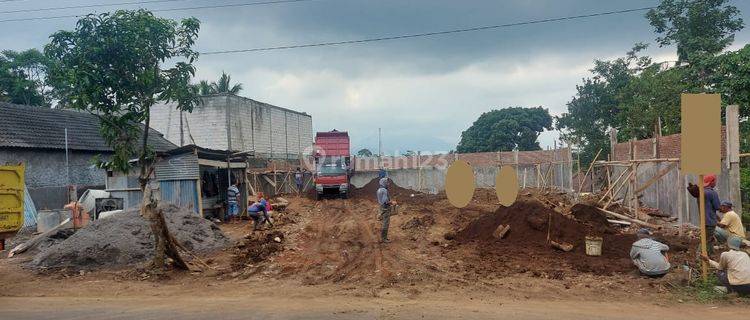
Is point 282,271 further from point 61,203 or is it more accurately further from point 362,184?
point 362,184

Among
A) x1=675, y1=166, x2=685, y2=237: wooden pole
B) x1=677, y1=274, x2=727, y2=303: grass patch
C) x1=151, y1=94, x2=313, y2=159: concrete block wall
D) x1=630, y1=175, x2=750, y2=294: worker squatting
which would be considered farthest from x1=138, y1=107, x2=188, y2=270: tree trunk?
x1=151, y1=94, x2=313, y2=159: concrete block wall

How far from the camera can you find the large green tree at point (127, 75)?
9922 millimetres

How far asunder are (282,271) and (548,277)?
17.4 feet

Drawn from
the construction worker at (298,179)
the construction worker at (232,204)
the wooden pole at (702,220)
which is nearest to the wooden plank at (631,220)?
the wooden pole at (702,220)

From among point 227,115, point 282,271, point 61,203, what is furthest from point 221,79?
point 282,271

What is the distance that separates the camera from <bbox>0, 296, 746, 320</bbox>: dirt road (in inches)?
282

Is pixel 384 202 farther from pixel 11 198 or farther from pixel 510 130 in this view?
pixel 510 130

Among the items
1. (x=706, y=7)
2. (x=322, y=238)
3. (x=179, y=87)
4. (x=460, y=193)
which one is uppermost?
(x=706, y=7)

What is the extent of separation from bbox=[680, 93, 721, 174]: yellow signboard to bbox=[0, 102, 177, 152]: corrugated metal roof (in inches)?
735

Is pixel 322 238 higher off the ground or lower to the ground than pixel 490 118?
lower

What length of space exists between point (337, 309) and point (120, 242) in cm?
704

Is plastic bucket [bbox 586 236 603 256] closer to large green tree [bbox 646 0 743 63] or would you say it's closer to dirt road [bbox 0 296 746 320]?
dirt road [bbox 0 296 746 320]

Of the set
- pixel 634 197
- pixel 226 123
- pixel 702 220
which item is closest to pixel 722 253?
pixel 702 220

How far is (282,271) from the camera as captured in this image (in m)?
10.8
